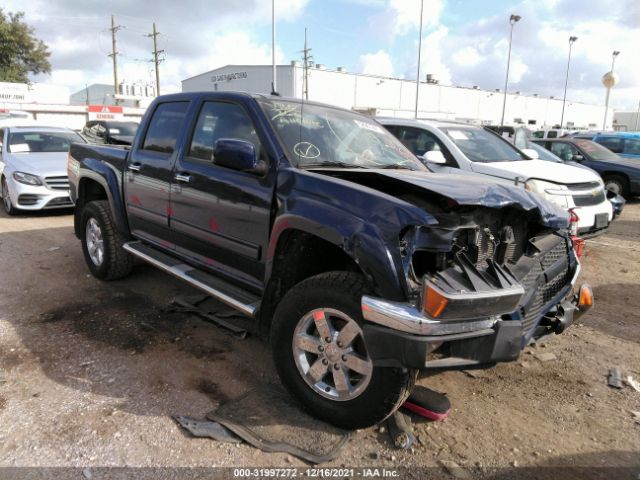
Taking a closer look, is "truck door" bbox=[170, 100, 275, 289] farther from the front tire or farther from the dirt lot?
the dirt lot

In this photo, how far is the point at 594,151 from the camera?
40.7ft

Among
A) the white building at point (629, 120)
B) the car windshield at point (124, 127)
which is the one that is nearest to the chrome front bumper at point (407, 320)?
the car windshield at point (124, 127)

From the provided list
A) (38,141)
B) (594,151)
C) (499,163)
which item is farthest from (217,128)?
(594,151)

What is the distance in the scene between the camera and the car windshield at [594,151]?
39.9ft

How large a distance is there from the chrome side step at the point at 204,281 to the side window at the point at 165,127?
3.09ft

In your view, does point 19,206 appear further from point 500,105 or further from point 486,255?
point 500,105

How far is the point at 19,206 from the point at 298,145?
729 cm

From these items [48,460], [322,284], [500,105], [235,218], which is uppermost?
[500,105]

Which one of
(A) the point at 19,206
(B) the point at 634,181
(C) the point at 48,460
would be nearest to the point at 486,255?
(C) the point at 48,460

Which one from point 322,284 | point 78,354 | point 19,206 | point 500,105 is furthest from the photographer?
point 500,105

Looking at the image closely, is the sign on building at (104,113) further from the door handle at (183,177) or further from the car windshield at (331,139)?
the car windshield at (331,139)

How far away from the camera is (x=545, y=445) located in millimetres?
2773

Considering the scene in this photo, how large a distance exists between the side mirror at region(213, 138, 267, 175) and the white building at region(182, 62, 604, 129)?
32.4m

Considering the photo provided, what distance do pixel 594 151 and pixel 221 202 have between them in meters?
12.0
